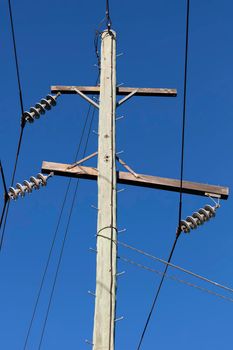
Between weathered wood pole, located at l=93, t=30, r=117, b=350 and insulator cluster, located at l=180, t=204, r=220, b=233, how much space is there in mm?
1073

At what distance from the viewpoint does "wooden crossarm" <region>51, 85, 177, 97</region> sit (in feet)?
28.3

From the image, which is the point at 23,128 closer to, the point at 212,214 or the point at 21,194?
the point at 21,194

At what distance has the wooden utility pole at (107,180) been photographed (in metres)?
6.11

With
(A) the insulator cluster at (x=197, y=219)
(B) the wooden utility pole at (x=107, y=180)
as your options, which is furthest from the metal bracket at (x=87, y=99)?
(A) the insulator cluster at (x=197, y=219)

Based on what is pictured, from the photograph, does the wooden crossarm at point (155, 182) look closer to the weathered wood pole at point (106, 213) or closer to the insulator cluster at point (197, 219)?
the insulator cluster at point (197, 219)

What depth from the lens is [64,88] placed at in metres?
8.93

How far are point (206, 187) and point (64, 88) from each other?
2467 millimetres

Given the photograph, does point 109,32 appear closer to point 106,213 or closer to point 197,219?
point 197,219

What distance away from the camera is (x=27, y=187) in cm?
835

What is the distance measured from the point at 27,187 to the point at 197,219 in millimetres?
2210

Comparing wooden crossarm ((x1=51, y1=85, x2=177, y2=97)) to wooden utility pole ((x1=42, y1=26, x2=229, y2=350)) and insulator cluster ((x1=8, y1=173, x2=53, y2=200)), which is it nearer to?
wooden utility pole ((x1=42, y1=26, x2=229, y2=350))

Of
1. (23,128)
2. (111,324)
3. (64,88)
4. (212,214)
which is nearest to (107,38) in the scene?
(64,88)

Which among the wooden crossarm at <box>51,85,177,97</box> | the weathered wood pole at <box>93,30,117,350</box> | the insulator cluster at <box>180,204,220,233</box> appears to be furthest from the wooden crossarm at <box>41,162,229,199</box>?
the wooden crossarm at <box>51,85,177,97</box>

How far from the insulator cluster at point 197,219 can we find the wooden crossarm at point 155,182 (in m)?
0.25
